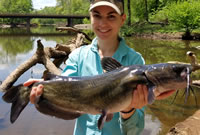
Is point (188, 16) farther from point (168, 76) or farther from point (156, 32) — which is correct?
point (168, 76)

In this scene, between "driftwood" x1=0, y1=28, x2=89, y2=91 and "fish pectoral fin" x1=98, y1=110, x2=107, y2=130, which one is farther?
"driftwood" x1=0, y1=28, x2=89, y2=91

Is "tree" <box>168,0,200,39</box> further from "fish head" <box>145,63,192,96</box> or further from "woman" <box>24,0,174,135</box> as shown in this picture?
"fish head" <box>145,63,192,96</box>

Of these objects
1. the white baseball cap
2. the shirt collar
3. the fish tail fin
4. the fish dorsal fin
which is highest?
the white baseball cap

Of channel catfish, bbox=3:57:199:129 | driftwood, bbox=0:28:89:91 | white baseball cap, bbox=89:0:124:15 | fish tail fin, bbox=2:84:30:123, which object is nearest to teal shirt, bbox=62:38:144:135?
channel catfish, bbox=3:57:199:129

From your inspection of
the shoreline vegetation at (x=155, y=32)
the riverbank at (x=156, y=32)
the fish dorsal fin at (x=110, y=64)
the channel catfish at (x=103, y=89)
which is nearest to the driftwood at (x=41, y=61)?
the channel catfish at (x=103, y=89)

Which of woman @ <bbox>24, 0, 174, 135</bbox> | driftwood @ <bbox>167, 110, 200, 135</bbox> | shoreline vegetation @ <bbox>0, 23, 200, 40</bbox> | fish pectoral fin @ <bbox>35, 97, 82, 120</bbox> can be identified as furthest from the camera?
shoreline vegetation @ <bbox>0, 23, 200, 40</bbox>

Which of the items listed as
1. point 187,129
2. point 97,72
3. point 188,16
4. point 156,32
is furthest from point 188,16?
point 97,72

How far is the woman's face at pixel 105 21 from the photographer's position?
2.32m

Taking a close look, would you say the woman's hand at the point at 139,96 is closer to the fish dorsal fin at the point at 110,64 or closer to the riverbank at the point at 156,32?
the fish dorsal fin at the point at 110,64

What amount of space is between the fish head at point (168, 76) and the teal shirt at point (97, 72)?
463mm

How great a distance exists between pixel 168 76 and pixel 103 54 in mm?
842

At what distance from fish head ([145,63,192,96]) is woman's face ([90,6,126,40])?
26.6 inches

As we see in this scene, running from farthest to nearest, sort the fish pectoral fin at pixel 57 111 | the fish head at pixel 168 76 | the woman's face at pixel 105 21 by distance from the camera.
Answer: the woman's face at pixel 105 21
the fish pectoral fin at pixel 57 111
the fish head at pixel 168 76

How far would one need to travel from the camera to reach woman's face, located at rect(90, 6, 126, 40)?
2318mm
